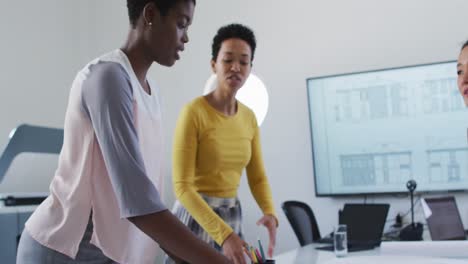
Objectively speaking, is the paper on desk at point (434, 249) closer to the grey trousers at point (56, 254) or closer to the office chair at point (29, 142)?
the grey trousers at point (56, 254)

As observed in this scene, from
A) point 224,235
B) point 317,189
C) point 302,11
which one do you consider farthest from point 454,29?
point 224,235

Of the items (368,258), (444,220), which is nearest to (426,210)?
(444,220)

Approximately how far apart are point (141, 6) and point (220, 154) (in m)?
0.87

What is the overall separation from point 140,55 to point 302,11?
9.68 feet

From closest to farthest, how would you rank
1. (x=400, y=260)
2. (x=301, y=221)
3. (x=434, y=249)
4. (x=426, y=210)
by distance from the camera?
(x=400, y=260), (x=434, y=249), (x=426, y=210), (x=301, y=221)

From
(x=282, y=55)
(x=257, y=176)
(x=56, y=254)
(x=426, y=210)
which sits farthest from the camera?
(x=282, y=55)

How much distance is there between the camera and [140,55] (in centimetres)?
98

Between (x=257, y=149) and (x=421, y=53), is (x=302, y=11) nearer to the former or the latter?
(x=421, y=53)

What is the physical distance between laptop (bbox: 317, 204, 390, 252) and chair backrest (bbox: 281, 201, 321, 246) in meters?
0.64

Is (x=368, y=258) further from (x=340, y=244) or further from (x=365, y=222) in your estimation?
(x=365, y=222)

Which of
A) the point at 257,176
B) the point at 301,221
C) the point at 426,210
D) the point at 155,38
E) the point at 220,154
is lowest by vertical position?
the point at 301,221

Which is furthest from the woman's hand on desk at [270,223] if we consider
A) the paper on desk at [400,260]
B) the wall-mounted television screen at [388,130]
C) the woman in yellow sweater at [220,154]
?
the wall-mounted television screen at [388,130]

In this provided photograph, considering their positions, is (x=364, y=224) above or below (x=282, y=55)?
below

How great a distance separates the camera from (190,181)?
163 centimetres
